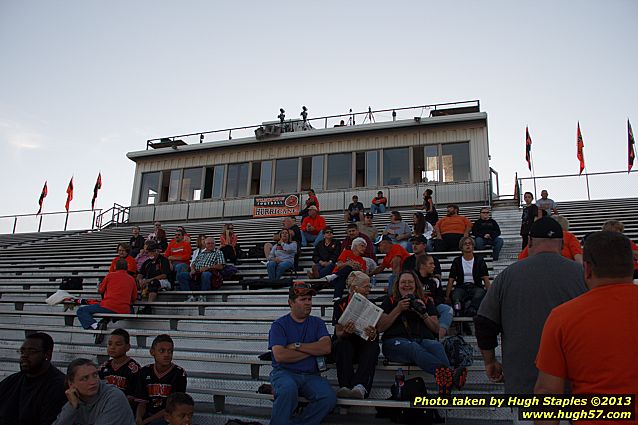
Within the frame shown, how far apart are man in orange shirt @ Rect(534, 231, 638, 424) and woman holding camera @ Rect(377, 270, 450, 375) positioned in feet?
9.24

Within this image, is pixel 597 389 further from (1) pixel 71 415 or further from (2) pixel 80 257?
(2) pixel 80 257

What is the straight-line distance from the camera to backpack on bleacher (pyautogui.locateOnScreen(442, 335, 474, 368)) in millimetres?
4910

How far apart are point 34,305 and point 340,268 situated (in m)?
5.77

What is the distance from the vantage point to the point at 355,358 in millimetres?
4820

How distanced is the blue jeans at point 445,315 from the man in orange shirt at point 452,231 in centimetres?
351

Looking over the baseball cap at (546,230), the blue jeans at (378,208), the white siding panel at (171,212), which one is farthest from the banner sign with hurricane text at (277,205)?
the baseball cap at (546,230)

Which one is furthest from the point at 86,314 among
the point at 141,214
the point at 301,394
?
the point at 141,214

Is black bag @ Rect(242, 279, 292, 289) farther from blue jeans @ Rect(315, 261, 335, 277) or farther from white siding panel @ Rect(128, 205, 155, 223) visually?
white siding panel @ Rect(128, 205, 155, 223)

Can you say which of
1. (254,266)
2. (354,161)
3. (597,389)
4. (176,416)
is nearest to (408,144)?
(354,161)

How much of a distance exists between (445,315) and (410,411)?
1434 millimetres

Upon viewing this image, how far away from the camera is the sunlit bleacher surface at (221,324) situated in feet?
16.0

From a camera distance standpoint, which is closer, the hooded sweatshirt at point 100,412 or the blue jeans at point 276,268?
the hooded sweatshirt at point 100,412

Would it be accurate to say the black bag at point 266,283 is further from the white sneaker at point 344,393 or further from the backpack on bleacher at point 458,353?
the white sneaker at point 344,393

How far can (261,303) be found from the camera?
727 centimetres
